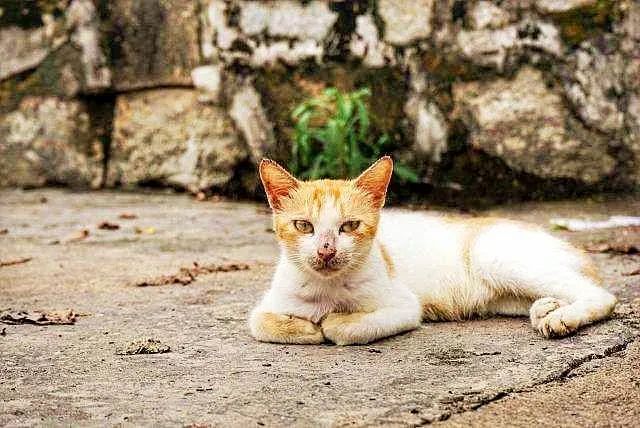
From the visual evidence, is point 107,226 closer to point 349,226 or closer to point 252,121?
point 252,121

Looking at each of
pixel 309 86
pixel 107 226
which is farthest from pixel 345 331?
pixel 309 86

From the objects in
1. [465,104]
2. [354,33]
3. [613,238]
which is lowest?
[613,238]

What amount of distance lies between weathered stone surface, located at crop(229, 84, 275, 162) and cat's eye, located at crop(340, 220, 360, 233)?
4.29 metres

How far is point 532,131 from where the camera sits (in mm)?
6473

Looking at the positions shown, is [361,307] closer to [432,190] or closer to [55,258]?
[55,258]

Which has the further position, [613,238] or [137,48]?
[137,48]

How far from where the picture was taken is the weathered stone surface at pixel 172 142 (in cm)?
775

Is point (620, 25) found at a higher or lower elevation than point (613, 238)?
higher

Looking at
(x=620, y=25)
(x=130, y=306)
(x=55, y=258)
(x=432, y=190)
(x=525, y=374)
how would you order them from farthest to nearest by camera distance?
(x=432, y=190) < (x=620, y=25) < (x=55, y=258) < (x=130, y=306) < (x=525, y=374)

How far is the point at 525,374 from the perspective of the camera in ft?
8.61

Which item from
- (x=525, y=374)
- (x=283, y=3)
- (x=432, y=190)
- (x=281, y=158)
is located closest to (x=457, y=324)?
(x=525, y=374)

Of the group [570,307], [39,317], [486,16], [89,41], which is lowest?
[39,317]

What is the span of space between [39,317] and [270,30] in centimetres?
431

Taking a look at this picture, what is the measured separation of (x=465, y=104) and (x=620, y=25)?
4.30 feet
